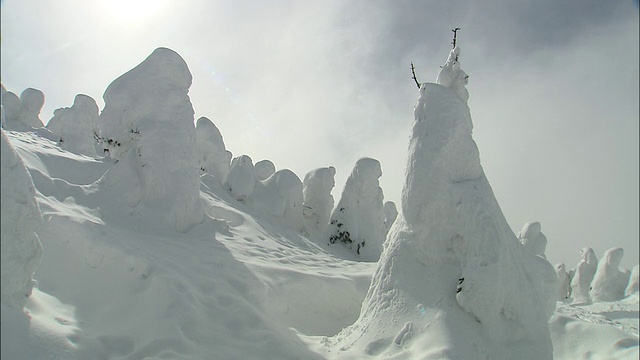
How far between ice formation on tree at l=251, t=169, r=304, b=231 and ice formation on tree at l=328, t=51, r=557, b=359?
37.3 feet

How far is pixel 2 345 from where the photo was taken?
13.2 feet

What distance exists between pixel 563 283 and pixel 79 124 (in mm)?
28236

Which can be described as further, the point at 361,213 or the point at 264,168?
the point at 264,168

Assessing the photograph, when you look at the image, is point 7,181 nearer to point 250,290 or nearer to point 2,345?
point 2,345

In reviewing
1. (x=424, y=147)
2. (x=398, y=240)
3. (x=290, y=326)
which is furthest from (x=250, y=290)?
(x=424, y=147)

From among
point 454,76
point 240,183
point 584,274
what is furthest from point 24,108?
point 584,274

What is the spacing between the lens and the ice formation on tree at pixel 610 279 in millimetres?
25109

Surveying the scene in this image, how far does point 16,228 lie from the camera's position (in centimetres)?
434

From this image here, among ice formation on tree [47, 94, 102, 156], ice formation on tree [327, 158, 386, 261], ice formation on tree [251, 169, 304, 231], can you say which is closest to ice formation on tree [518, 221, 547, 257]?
ice formation on tree [327, 158, 386, 261]

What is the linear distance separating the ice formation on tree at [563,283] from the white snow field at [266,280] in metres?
21.8

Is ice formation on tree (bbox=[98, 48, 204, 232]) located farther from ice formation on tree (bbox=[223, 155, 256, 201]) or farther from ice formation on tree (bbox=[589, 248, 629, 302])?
ice formation on tree (bbox=[589, 248, 629, 302])

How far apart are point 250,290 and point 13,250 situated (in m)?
4.01

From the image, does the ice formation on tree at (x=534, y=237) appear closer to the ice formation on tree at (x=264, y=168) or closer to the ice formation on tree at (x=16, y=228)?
the ice formation on tree at (x=264, y=168)

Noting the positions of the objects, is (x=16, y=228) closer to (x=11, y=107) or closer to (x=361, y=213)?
(x=361, y=213)
